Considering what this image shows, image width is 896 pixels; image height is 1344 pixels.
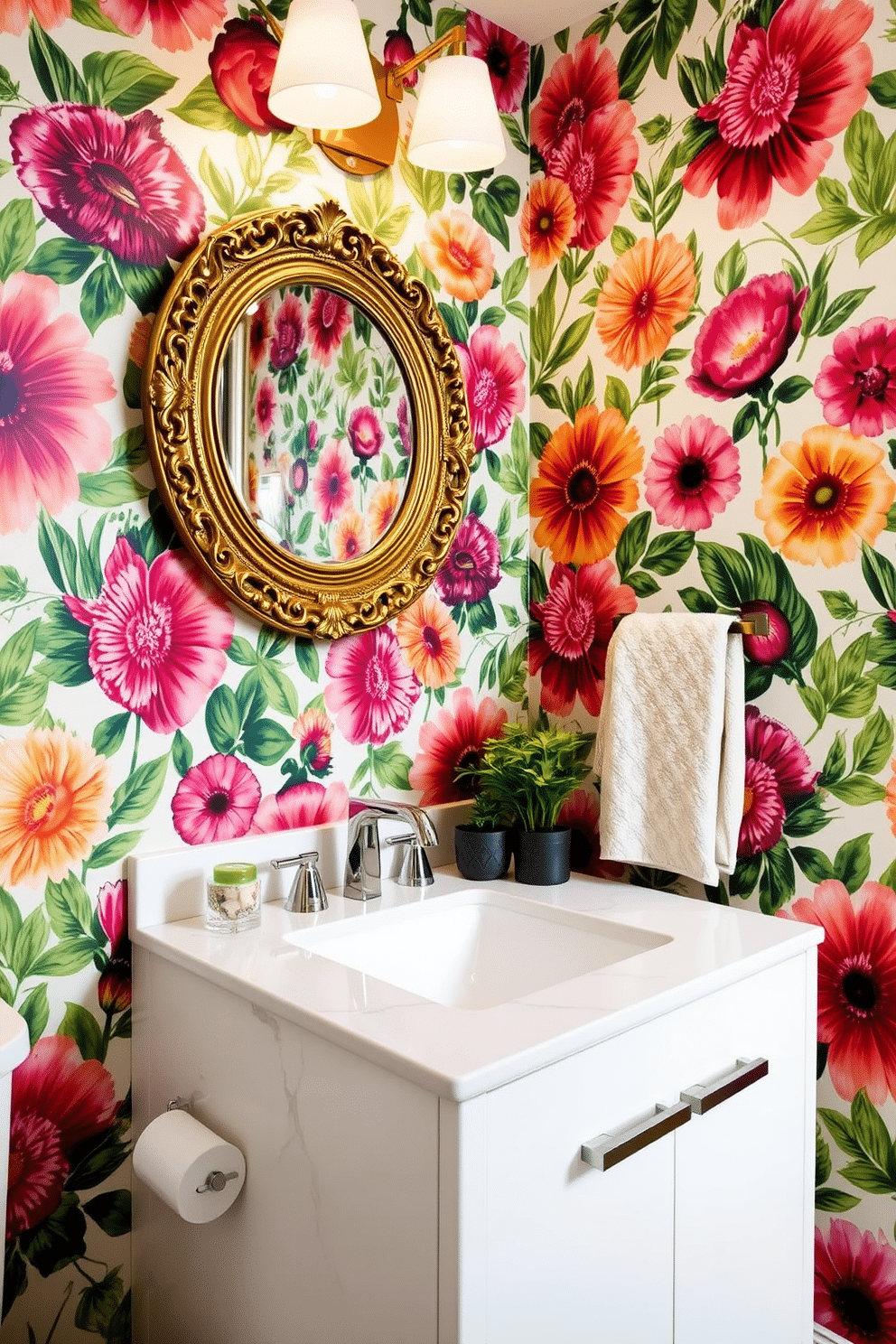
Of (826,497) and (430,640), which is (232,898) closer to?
(430,640)

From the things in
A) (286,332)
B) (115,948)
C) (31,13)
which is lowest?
(115,948)

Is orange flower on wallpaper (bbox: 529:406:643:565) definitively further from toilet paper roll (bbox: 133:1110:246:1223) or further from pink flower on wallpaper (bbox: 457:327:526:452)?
toilet paper roll (bbox: 133:1110:246:1223)

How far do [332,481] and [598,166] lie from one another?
→ 0.79 metres

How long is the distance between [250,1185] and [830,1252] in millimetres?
911

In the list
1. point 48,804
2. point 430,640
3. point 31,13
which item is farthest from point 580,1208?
point 31,13

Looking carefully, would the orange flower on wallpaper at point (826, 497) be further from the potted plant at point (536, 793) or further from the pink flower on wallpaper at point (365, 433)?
the pink flower on wallpaper at point (365, 433)

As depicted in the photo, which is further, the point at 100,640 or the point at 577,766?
the point at 577,766

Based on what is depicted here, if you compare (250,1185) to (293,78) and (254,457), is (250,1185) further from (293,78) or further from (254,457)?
(293,78)

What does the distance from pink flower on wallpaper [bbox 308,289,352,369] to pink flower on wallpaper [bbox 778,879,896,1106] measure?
1138 mm

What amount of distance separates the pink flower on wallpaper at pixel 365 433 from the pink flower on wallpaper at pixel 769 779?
75cm

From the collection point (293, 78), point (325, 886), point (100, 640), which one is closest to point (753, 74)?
point (293, 78)

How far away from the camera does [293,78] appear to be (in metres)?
1.30

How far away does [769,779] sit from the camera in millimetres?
1571

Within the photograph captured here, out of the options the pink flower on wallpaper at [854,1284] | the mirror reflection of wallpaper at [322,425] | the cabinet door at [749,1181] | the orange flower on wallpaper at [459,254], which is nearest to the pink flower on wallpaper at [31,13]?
the mirror reflection of wallpaper at [322,425]
